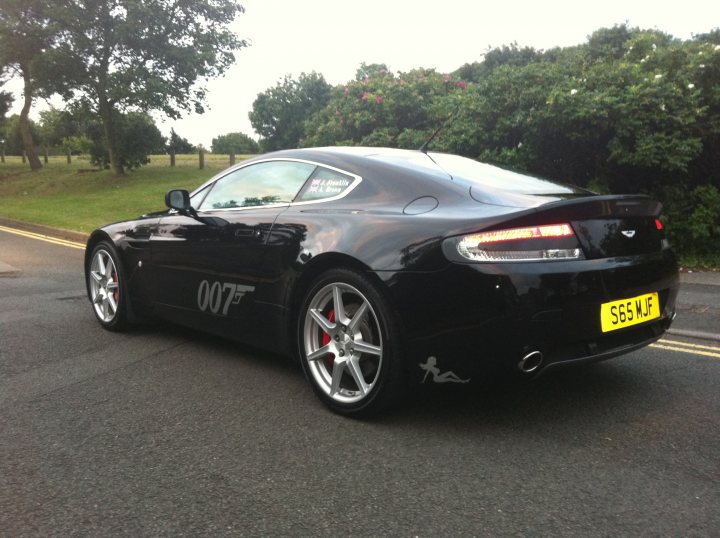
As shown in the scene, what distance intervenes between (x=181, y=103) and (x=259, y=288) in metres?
27.8

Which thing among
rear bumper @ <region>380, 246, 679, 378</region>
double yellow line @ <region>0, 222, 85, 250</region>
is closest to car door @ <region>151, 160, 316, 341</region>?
rear bumper @ <region>380, 246, 679, 378</region>

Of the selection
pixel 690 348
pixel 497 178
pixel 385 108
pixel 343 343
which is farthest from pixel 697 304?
pixel 385 108

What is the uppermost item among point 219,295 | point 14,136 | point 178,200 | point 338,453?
point 14,136

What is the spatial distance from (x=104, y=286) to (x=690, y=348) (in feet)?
14.9

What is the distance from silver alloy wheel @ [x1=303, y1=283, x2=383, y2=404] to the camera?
11.0 feet

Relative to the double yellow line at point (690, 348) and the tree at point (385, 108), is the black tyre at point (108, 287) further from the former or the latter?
the tree at point (385, 108)

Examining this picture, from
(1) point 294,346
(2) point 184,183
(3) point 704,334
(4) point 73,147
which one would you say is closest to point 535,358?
(1) point 294,346

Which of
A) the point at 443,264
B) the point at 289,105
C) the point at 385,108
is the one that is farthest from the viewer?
the point at 289,105

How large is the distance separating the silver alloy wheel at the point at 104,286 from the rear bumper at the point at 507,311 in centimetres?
295

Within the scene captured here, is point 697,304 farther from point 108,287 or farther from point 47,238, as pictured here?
point 47,238

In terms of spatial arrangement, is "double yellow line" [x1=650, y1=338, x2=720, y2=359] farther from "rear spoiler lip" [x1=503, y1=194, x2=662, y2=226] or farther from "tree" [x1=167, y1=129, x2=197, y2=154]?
"tree" [x1=167, y1=129, x2=197, y2=154]

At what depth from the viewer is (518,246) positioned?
2.98 meters

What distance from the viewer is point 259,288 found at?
391 cm

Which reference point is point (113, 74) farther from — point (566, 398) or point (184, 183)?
point (566, 398)
